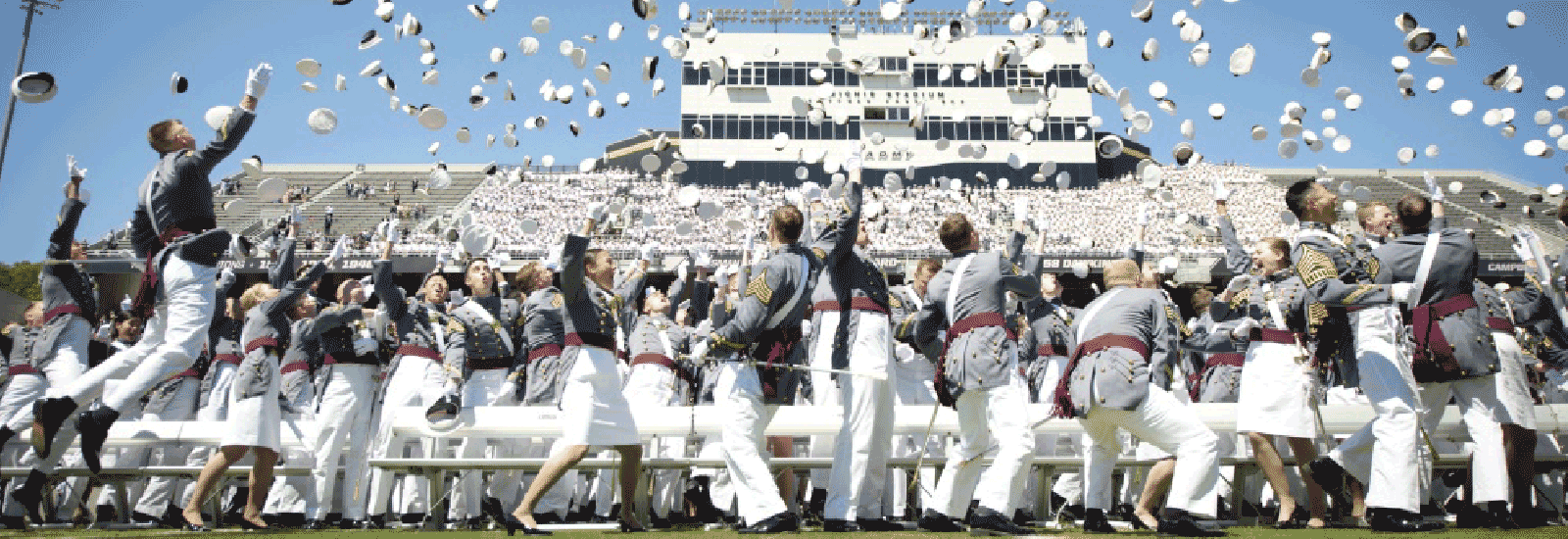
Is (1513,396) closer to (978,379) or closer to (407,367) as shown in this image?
(978,379)

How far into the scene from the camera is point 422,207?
5441 centimetres

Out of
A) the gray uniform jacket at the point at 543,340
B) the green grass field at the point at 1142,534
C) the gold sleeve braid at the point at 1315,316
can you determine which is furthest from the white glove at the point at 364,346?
the gold sleeve braid at the point at 1315,316

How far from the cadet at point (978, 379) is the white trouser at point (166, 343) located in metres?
4.12

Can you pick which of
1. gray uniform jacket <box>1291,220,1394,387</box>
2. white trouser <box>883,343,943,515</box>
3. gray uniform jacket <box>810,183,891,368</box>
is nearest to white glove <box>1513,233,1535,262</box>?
gray uniform jacket <box>1291,220,1394,387</box>

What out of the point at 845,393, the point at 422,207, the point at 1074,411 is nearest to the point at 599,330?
the point at 845,393

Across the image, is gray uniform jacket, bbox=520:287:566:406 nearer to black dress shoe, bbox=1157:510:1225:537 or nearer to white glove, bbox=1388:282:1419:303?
black dress shoe, bbox=1157:510:1225:537

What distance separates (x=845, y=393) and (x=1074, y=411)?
1350 mm

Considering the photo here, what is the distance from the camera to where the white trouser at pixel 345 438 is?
7.98 metres

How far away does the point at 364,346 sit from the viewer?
826 centimetres

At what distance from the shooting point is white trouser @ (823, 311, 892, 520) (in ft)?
21.1

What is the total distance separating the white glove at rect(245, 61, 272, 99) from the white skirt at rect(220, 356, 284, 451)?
7.61 feet

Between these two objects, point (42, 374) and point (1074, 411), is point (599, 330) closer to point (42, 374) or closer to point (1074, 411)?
point (1074, 411)

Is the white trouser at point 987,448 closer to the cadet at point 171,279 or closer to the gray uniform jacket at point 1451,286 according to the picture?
the gray uniform jacket at point 1451,286

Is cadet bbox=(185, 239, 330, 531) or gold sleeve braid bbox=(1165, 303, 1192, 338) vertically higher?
gold sleeve braid bbox=(1165, 303, 1192, 338)
